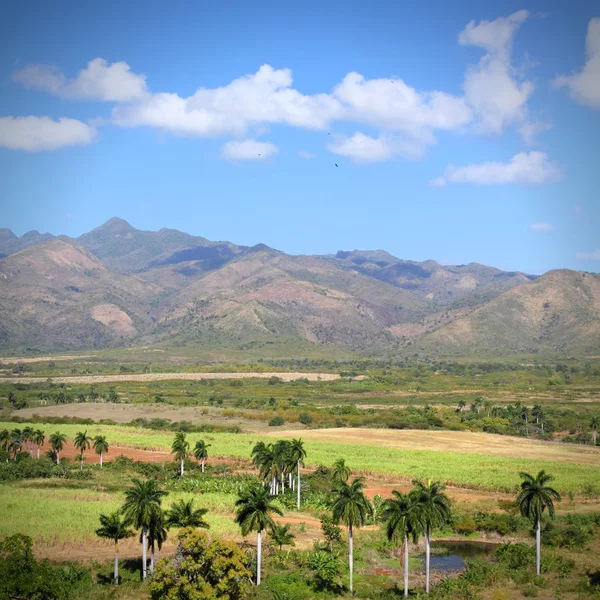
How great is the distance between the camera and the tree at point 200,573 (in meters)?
42.2

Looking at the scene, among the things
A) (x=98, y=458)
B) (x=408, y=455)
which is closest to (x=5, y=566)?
(x=98, y=458)

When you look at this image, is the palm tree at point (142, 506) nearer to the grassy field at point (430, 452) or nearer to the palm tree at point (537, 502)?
the palm tree at point (537, 502)

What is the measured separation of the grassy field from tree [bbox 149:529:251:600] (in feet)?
159

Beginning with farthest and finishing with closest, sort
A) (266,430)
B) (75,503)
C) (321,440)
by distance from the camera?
1. (266,430)
2. (321,440)
3. (75,503)

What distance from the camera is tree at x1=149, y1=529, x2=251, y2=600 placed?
42.2m

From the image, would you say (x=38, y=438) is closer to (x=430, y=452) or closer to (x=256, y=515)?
(x=430, y=452)

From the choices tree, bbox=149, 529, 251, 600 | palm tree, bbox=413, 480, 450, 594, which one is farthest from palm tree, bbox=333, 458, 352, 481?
tree, bbox=149, 529, 251, 600

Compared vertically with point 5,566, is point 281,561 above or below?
below

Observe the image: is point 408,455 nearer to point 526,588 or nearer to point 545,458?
point 545,458

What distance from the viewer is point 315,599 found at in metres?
46.8

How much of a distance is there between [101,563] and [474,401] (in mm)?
142034

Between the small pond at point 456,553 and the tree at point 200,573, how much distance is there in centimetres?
1932

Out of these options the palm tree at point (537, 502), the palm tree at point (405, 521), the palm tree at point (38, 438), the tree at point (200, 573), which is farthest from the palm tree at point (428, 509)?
the palm tree at point (38, 438)

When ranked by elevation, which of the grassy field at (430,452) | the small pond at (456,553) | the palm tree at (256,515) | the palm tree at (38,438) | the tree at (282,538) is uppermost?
the palm tree at (256,515)
